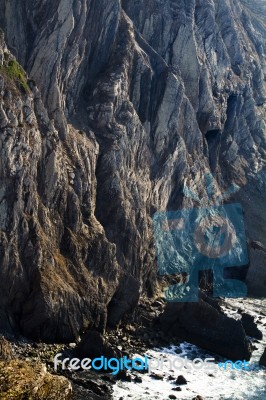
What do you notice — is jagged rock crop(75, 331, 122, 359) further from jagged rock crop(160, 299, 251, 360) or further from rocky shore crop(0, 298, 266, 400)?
jagged rock crop(160, 299, 251, 360)

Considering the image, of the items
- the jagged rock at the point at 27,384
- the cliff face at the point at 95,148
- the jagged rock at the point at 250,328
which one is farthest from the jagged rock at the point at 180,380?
the jagged rock at the point at 27,384

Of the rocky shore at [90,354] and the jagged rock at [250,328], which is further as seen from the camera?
the jagged rock at [250,328]

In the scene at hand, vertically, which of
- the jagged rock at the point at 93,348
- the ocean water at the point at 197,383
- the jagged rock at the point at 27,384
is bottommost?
the ocean water at the point at 197,383

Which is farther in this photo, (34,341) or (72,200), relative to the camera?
(72,200)

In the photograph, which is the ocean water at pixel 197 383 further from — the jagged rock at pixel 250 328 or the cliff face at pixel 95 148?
the cliff face at pixel 95 148

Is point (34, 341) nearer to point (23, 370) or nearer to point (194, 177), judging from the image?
point (23, 370)

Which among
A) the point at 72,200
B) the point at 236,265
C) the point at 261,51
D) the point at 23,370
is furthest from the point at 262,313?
the point at 261,51
